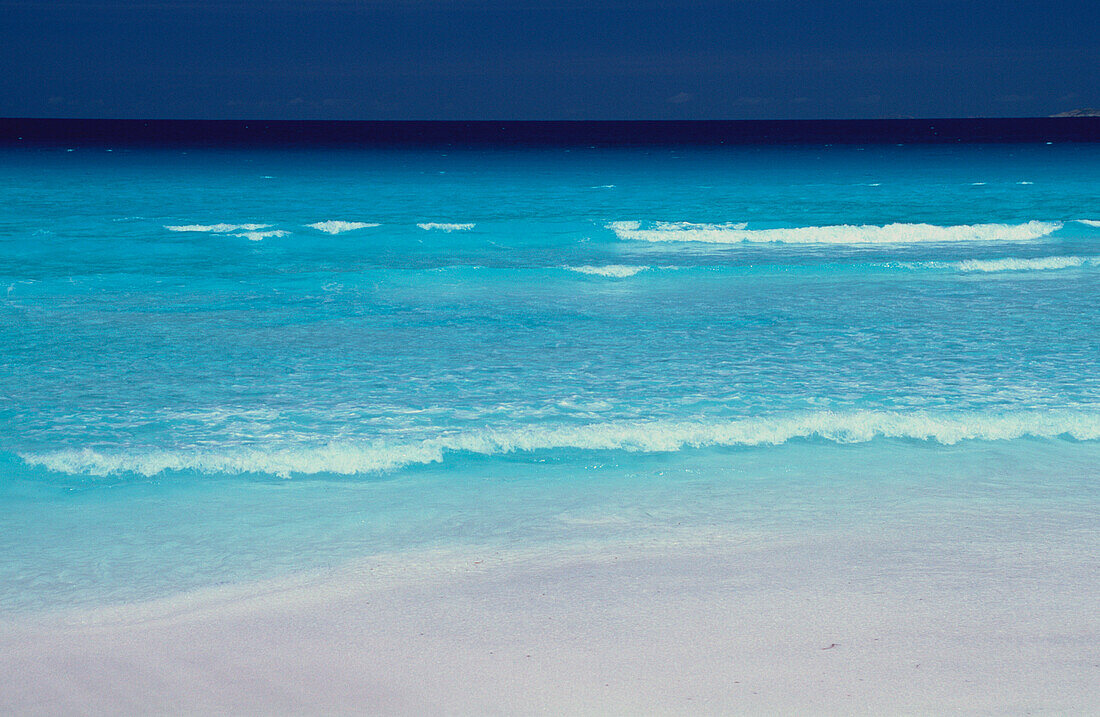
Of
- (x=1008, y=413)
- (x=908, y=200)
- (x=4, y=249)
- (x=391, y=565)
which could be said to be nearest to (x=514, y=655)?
(x=391, y=565)

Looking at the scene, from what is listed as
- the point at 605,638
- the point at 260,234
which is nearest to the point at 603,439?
the point at 605,638

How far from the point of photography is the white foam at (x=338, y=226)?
22.4m

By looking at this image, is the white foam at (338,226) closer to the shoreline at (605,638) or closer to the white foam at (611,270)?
the white foam at (611,270)

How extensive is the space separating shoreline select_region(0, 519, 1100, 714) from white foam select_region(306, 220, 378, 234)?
60.4ft

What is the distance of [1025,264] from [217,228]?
689 inches

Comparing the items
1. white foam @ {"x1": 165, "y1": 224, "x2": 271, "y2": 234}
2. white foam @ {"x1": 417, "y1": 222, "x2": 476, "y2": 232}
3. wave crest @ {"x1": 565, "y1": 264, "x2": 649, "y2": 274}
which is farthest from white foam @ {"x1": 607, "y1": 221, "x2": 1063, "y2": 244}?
white foam @ {"x1": 165, "y1": 224, "x2": 271, "y2": 234}

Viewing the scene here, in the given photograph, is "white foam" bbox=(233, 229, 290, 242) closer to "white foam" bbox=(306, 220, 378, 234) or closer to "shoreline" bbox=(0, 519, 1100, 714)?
"white foam" bbox=(306, 220, 378, 234)

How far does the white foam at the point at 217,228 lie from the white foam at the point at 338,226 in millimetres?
1293

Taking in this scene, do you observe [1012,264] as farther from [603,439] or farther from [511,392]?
[603,439]

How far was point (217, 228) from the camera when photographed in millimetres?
22875

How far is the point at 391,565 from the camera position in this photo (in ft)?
15.8

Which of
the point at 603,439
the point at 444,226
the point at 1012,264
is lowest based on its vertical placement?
the point at 603,439

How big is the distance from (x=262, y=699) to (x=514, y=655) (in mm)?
1003

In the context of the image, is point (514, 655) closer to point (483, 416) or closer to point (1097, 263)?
point (483, 416)
